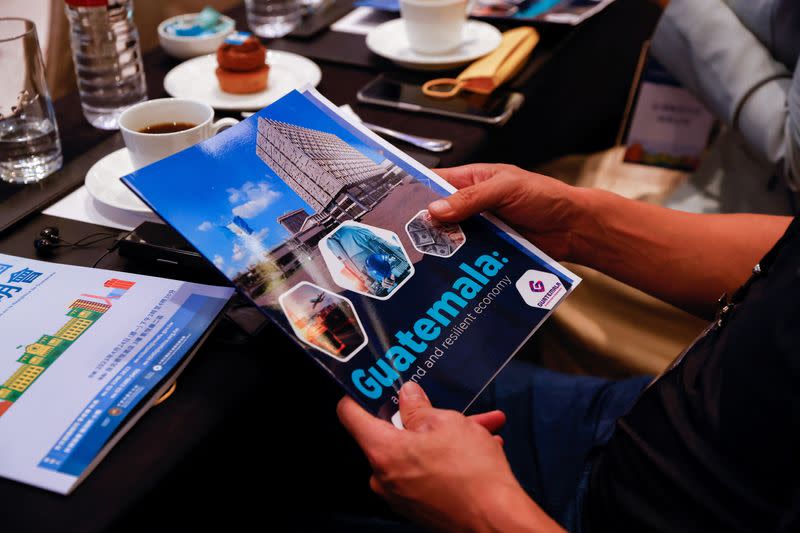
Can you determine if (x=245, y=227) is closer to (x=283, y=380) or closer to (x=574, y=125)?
(x=283, y=380)

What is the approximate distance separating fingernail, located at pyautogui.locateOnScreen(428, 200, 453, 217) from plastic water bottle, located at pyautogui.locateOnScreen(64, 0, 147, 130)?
571 mm

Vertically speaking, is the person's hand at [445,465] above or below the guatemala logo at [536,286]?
below

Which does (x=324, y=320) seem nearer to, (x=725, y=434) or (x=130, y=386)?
(x=130, y=386)

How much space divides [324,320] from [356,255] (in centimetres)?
9

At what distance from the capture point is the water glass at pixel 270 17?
4.31ft

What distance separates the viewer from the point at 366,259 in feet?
2.15

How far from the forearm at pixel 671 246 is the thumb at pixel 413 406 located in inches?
15.6

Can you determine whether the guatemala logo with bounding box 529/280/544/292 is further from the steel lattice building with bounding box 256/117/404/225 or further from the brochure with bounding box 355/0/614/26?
the brochure with bounding box 355/0/614/26

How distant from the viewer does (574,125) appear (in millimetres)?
1521

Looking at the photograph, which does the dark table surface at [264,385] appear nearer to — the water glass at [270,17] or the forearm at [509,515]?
the water glass at [270,17]

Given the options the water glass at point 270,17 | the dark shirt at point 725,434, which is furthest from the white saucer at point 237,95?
the dark shirt at point 725,434

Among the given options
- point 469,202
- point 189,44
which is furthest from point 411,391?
point 189,44

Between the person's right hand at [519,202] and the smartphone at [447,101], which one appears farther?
the smartphone at [447,101]

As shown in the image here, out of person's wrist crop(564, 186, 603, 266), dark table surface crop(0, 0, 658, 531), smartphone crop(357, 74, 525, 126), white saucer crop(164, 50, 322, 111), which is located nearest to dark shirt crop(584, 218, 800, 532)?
person's wrist crop(564, 186, 603, 266)
